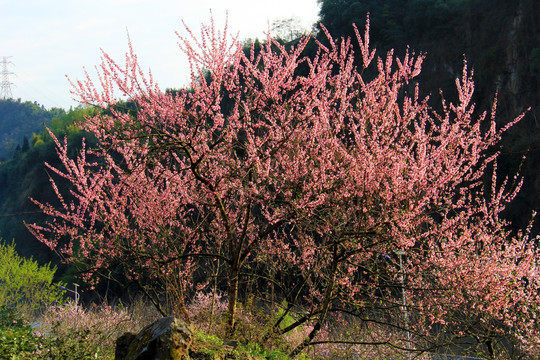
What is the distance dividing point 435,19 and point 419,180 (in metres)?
37.8

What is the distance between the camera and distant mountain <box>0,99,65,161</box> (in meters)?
155

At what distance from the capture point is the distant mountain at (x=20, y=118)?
510 ft

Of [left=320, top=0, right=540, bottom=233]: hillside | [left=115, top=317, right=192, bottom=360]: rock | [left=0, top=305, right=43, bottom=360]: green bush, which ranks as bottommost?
[left=0, top=305, right=43, bottom=360]: green bush

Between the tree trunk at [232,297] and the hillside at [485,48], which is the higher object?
the hillside at [485,48]

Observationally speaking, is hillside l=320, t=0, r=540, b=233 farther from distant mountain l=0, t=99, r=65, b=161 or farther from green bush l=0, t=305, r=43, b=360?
distant mountain l=0, t=99, r=65, b=161

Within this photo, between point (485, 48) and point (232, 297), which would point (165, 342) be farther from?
point (485, 48)

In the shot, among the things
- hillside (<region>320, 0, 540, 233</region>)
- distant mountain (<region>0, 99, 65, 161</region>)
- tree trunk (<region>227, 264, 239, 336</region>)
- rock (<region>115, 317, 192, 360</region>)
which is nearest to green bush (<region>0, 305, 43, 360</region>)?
rock (<region>115, 317, 192, 360</region>)

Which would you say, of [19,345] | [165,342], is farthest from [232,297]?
[19,345]

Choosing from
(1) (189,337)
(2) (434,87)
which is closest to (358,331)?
(1) (189,337)

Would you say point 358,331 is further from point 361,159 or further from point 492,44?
point 492,44

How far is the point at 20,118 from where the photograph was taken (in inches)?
6555

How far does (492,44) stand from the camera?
3431cm

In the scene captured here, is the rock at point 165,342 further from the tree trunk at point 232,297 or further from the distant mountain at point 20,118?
the distant mountain at point 20,118

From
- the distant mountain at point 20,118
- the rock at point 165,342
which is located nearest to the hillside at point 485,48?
the rock at point 165,342
